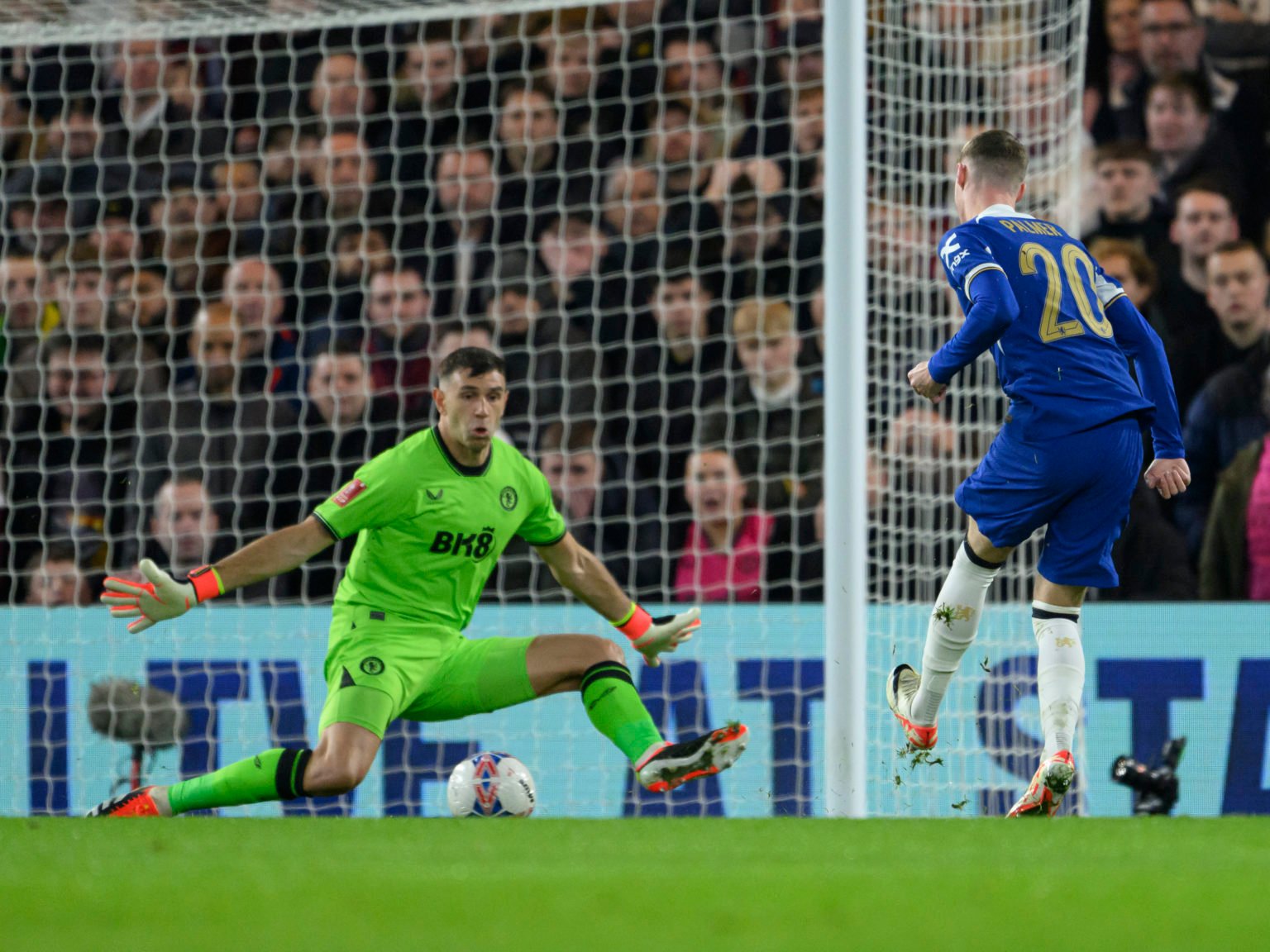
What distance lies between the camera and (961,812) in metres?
6.58

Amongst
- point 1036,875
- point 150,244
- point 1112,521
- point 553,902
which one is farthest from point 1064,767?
point 150,244

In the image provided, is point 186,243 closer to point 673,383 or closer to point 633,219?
point 633,219

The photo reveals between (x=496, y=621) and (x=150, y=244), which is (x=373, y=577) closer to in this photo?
(x=496, y=621)

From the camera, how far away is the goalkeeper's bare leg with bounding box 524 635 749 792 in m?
5.00

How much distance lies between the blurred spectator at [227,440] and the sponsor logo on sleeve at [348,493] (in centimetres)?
187

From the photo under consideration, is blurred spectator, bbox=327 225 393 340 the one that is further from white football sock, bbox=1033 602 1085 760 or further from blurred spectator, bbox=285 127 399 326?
white football sock, bbox=1033 602 1085 760

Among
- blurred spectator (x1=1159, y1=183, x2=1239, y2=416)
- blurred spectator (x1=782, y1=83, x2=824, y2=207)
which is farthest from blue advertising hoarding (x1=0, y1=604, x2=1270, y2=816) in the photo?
blurred spectator (x1=782, y1=83, x2=824, y2=207)

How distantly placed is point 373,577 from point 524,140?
2.92 meters

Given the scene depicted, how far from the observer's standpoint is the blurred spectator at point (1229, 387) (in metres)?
6.87

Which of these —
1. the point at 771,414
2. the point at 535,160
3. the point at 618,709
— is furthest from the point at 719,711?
the point at 535,160

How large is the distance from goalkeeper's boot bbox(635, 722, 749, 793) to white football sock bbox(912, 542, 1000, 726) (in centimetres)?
58

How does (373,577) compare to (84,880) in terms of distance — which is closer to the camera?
(84,880)

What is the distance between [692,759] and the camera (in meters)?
5.04

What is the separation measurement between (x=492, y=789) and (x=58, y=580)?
2.94m
